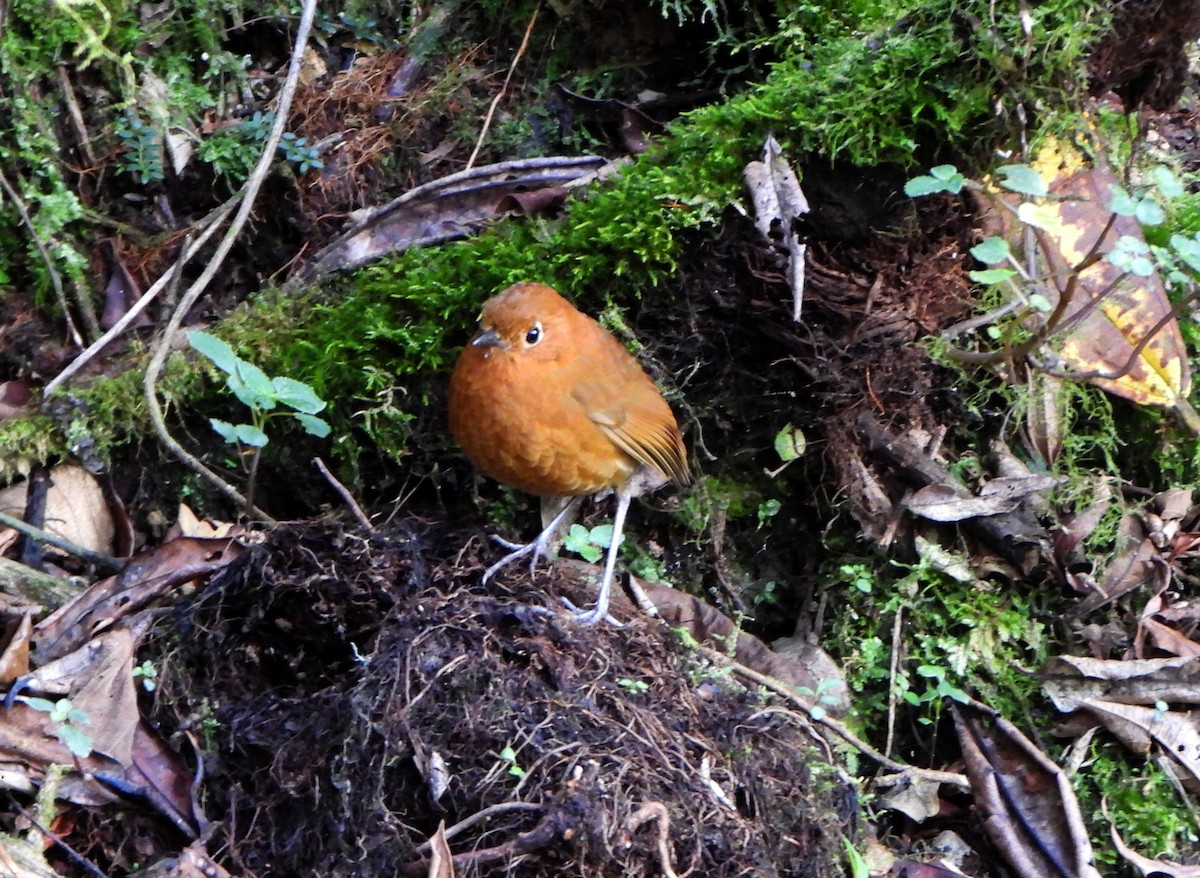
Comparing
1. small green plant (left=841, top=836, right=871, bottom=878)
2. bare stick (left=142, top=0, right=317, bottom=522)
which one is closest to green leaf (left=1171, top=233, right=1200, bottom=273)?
small green plant (left=841, top=836, right=871, bottom=878)

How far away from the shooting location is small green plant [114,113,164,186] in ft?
14.0

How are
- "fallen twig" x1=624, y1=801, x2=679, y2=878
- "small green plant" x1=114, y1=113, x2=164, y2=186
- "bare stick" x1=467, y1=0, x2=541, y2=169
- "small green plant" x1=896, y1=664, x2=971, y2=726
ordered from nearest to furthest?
"fallen twig" x1=624, y1=801, x2=679, y2=878 < "small green plant" x1=896, y1=664, x2=971, y2=726 < "small green plant" x1=114, y1=113, x2=164, y2=186 < "bare stick" x1=467, y1=0, x2=541, y2=169

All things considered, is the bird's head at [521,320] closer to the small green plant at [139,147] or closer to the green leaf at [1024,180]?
the green leaf at [1024,180]

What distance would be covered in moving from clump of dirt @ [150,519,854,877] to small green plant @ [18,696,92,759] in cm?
26

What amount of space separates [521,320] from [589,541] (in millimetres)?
779

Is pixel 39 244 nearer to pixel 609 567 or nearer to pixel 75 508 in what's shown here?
pixel 75 508

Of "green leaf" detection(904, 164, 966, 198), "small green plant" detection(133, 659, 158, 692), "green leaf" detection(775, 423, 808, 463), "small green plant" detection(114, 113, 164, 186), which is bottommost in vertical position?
"green leaf" detection(775, 423, 808, 463)

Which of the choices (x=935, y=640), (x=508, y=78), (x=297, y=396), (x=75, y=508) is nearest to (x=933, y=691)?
(x=935, y=640)

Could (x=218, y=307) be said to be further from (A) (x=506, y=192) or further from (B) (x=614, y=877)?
(B) (x=614, y=877)

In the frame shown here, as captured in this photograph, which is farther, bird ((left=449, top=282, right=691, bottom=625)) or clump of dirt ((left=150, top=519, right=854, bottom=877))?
bird ((left=449, top=282, right=691, bottom=625))

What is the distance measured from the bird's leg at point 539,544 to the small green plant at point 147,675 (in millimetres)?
960

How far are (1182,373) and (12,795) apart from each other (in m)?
3.86

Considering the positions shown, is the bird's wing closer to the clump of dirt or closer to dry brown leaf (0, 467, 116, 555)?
the clump of dirt

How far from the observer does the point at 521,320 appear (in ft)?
11.9
